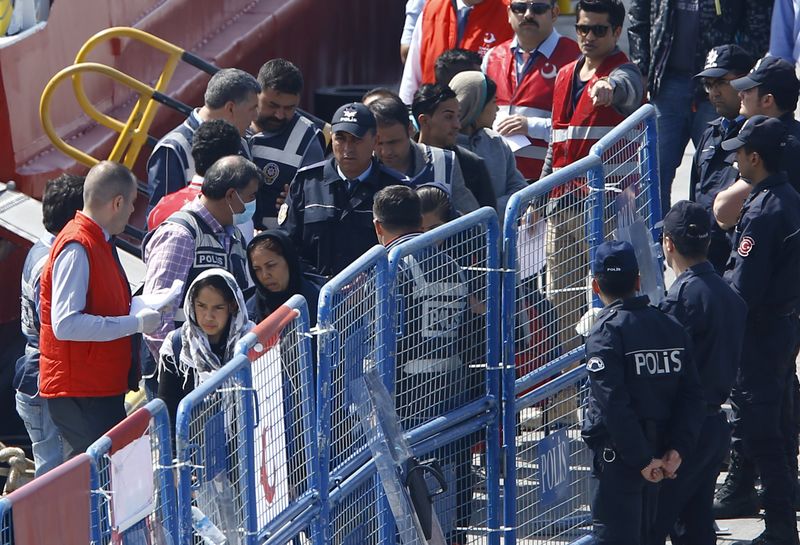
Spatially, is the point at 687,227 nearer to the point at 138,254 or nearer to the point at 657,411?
the point at 657,411

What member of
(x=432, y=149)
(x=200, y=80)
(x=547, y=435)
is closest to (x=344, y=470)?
(x=547, y=435)

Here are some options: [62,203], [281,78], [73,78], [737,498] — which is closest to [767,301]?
[737,498]

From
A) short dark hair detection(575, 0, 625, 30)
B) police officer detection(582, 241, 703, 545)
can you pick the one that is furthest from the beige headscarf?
police officer detection(582, 241, 703, 545)

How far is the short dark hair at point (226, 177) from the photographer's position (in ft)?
21.6

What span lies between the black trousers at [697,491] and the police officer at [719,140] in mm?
1197

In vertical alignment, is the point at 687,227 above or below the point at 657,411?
above

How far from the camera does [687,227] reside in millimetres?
6172

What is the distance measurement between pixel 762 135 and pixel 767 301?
754 millimetres

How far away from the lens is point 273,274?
21.5 feet

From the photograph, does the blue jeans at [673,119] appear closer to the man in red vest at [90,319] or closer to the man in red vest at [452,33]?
the man in red vest at [452,33]

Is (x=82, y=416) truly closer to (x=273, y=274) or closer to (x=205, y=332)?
(x=205, y=332)

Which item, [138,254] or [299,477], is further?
[138,254]

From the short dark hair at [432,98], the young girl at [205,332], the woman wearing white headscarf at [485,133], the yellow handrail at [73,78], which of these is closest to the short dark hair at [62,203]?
the young girl at [205,332]

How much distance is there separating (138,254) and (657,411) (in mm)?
4194
